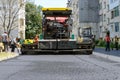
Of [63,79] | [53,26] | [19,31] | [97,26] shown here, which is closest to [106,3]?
[97,26]

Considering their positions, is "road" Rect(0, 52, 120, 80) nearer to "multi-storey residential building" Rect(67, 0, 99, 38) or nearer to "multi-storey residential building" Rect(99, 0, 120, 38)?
"multi-storey residential building" Rect(99, 0, 120, 38)

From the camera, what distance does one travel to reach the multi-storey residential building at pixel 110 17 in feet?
237

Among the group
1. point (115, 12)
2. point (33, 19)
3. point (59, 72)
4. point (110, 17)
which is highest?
point (33, 19)

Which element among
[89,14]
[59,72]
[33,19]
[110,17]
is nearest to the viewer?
[59,72]

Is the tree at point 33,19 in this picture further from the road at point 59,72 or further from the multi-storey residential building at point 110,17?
the road at point 59,72

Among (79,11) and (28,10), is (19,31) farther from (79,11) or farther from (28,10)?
(28,10)

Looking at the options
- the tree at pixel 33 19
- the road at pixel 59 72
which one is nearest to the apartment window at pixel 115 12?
the tree at pixel 33 19

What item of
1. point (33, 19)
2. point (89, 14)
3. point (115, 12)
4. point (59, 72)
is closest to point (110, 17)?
point (115, 12)

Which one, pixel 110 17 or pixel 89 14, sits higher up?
pixel 89 14

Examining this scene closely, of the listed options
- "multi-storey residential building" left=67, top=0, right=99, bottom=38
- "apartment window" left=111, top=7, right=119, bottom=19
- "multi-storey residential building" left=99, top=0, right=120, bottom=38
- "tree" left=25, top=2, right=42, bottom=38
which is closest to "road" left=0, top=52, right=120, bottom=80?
"multi-storey residential building" left=99, top=0, right=120, bottom=38

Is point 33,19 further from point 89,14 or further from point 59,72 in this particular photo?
point 59,72

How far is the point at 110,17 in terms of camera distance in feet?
264

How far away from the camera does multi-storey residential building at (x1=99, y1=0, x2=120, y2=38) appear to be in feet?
237

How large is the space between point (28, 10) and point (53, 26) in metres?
84.7
